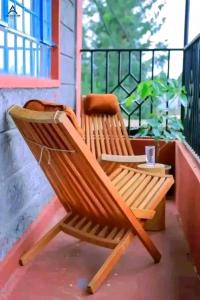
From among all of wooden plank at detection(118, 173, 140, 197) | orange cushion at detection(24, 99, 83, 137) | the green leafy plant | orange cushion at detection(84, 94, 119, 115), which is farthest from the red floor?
orange cushion at detection(84, 94, 119, 115)

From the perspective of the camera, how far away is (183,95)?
10.6 feet

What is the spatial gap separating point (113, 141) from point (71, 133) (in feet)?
5.18

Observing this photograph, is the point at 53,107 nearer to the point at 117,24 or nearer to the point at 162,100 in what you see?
the point at 162,100

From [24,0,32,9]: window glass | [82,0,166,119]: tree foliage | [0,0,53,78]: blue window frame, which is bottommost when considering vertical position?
[0,0,53,78]: blue window frame

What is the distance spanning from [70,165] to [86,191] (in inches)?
7.2

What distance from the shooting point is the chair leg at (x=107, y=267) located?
1851mm

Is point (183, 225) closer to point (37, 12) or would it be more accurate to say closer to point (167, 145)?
point (167, 145)

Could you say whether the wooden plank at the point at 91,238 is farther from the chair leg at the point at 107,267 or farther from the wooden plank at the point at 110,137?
the wooden plank at the point at 110,137

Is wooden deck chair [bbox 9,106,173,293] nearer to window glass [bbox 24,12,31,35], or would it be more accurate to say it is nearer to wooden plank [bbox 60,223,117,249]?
wooden plank [bbox 60,223,117,249]

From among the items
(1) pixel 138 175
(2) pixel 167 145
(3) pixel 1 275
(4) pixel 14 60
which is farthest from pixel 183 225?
(4) pixel 14 60

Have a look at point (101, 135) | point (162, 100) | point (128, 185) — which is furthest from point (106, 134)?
point (128, 185)

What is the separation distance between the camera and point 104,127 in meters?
3.29

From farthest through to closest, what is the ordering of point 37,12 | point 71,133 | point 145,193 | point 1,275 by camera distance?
point 37,12 < point 145,193 < point 1,275 < point 71,133

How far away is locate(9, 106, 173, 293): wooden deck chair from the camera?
1.76 metres
